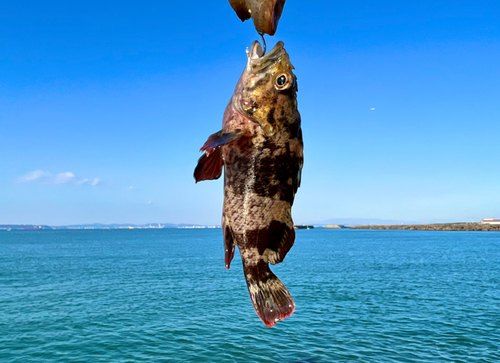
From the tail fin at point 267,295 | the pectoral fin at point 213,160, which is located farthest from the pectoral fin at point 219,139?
the tail fin at point 267,295

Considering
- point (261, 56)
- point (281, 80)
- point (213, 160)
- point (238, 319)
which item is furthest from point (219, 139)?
point (238, 319)

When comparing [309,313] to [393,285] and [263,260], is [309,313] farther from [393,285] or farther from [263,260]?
[263,260]

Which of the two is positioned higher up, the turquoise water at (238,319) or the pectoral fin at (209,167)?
the pectoral fin at (209,167)

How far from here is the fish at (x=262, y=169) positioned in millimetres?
3850

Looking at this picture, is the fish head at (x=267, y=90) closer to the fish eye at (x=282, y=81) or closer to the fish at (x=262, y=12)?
the fish eye at (x=282, y=81)

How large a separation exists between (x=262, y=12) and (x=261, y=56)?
503 millimetres

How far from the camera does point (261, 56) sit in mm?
4008

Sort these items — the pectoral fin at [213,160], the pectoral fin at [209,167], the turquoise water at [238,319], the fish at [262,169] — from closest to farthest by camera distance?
1. the pectoral fin at [213,160]
2. the pectoral fin at [209,167]
3. the fish at [262,169]
4. the turquoise water at [238,319]

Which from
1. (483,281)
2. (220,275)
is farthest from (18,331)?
(483,281)

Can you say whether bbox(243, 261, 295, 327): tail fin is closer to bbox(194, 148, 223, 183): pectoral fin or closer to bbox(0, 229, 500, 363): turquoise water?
bbox(194, 148, 223, 183): pectoral fin

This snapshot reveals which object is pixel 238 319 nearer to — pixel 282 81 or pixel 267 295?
pixel 267 295

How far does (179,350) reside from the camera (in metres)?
24.2

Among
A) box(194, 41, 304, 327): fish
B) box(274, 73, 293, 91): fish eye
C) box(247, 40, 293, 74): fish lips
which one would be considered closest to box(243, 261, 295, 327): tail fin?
box(194, 41, 304, 327): fish

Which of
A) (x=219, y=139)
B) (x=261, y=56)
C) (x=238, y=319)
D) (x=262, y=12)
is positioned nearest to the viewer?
(x=219, y=139)
